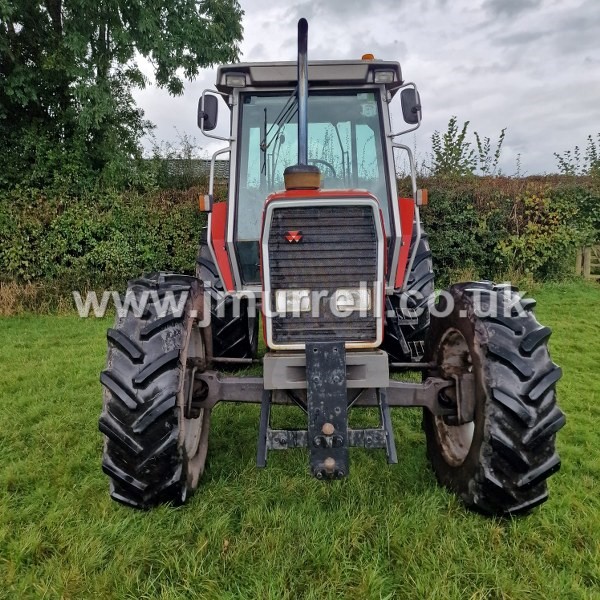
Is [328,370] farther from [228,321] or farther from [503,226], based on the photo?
[503,226]

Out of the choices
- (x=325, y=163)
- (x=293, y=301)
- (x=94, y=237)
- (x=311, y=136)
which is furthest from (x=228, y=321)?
(x=94, y=237)

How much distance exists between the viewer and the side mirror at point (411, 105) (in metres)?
3.60

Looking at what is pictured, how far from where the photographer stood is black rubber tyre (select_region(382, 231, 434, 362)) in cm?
414

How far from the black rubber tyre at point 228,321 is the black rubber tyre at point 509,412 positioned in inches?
83.4

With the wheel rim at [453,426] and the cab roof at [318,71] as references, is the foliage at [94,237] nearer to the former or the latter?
the cab roof at [318,71]

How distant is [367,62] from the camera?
3.66 m

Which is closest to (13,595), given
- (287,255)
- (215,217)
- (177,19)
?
(287,255)

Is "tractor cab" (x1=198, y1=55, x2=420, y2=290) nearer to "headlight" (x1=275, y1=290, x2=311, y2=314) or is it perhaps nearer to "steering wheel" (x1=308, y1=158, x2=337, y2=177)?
"steering wheel" (x1=308, y1=158, x2=337, y2=177)

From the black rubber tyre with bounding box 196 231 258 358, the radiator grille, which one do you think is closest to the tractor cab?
the black rubber tyre with bounding box 196 231 258 358

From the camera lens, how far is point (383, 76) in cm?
371

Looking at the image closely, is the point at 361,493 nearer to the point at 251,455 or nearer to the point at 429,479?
the point at 429,479

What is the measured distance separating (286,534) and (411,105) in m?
2.80

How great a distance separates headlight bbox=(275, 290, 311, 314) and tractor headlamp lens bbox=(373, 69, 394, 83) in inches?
77.7

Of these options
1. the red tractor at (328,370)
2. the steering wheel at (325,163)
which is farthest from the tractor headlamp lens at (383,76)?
the red tractor at (328,370)
